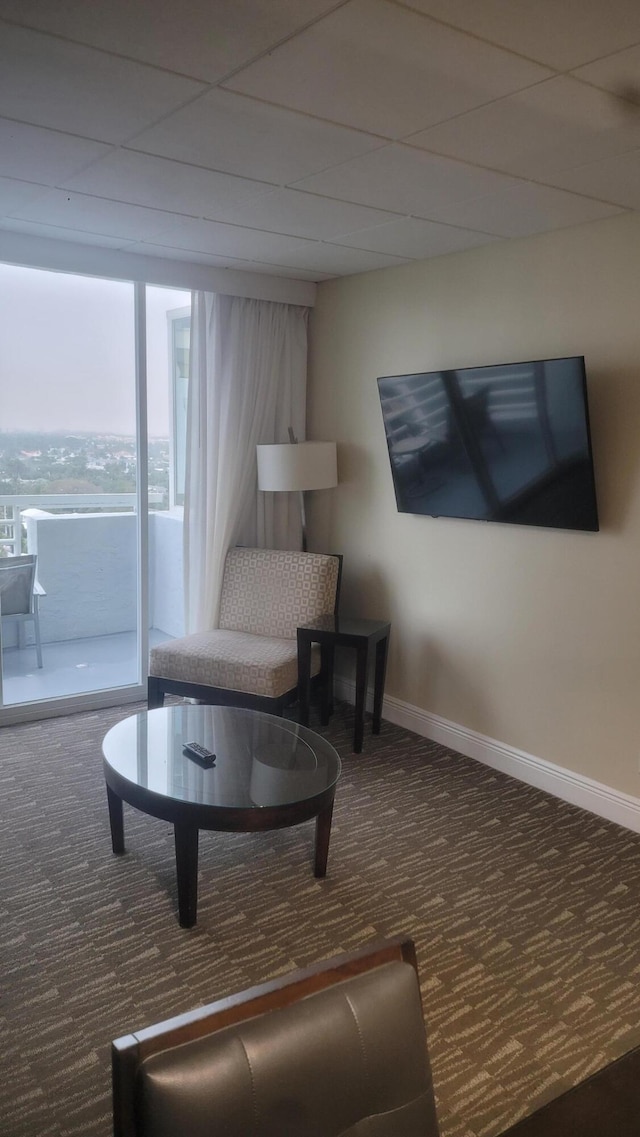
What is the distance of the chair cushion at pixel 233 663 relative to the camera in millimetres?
4035

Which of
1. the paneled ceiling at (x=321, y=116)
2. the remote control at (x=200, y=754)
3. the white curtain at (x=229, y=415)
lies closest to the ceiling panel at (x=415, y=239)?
the paneled ceiling at (x=321, y=116)

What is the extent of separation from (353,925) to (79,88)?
2.59 meters

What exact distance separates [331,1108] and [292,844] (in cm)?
225

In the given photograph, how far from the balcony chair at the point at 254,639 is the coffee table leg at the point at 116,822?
1.10 metres

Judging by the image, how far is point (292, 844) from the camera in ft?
10.6

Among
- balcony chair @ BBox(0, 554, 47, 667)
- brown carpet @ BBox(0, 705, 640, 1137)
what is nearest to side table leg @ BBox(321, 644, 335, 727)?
brown carpet @ BBox(0, 705, 640, 1137)

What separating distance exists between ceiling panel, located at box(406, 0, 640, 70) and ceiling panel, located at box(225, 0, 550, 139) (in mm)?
51

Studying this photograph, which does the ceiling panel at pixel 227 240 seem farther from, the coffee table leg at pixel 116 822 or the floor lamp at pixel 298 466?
the coffee table leg at pixel 116 822

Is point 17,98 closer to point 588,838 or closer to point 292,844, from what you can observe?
point 292,844

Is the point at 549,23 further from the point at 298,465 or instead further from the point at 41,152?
the point at 298,465

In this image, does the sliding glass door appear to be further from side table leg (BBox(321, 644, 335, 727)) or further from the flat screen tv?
the flat screen tv

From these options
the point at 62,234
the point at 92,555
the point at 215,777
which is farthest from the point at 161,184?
the point at 92,555

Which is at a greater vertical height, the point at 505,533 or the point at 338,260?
the point at 338,260

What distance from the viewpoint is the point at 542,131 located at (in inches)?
91.8
